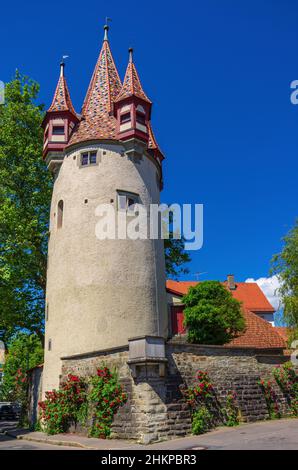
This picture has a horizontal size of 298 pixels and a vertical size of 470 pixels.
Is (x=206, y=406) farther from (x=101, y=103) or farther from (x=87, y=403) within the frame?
(x=101, y=103)

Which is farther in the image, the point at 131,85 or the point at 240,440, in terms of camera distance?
the point at 131,85

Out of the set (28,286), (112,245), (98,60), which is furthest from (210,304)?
(98,60)

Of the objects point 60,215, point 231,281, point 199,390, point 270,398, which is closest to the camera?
point 199,390

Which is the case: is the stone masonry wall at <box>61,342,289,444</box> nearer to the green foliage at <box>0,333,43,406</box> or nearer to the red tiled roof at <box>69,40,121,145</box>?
the red tiled roof at <box>69,40,121,145</box>

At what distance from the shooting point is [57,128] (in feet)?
80.8

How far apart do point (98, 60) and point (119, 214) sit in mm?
11681

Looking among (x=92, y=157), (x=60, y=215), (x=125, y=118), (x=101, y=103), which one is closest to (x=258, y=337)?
(x=60, y=215)

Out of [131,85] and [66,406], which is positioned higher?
[131,85]

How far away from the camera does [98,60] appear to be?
28016mm

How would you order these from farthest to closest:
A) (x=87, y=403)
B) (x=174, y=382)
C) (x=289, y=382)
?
(x=289, y=382) → (x=87, y=403) → (x=174, y=382)

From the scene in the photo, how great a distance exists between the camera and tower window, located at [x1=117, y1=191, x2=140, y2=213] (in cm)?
2183

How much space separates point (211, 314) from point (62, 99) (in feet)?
A: 46.9

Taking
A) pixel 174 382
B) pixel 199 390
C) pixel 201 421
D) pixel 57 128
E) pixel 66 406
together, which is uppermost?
pixel 57 128

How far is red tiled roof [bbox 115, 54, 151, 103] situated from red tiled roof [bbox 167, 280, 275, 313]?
35.2m
